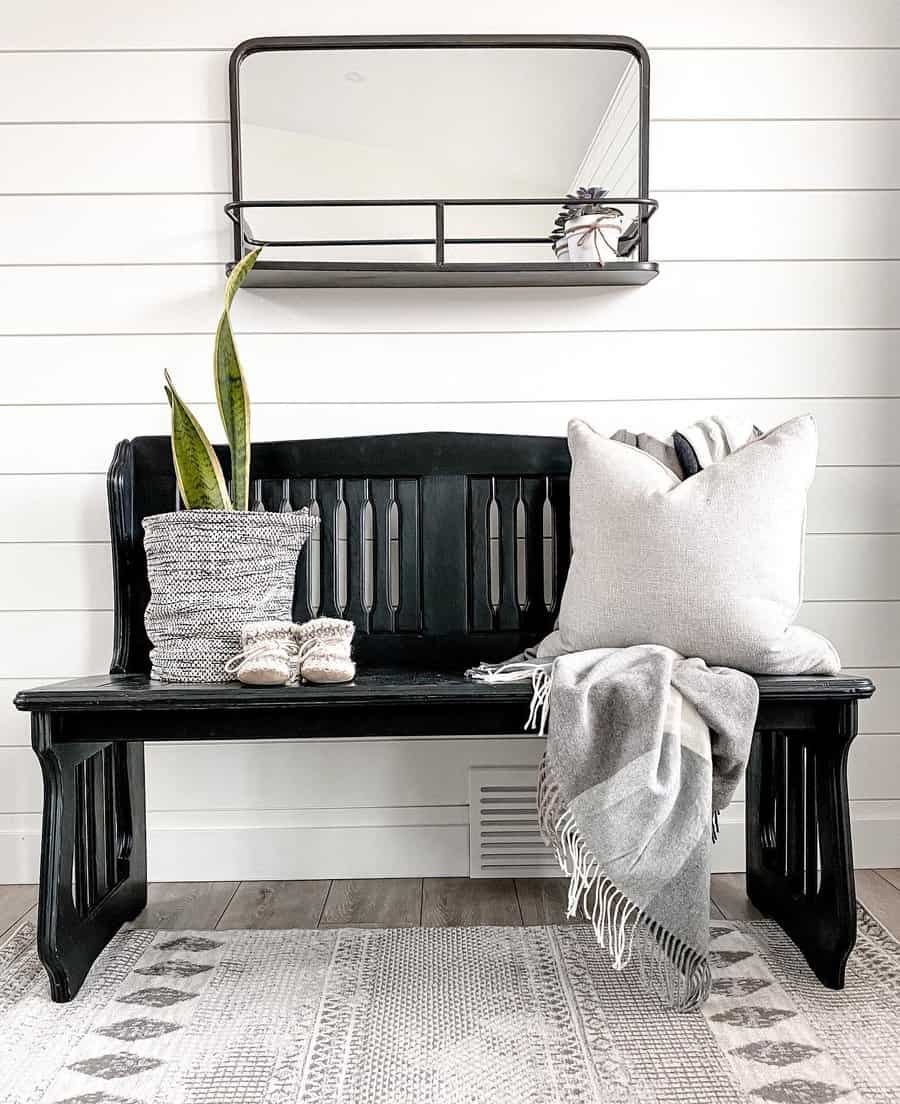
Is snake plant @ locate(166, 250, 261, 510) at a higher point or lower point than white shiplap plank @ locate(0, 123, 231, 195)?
lower

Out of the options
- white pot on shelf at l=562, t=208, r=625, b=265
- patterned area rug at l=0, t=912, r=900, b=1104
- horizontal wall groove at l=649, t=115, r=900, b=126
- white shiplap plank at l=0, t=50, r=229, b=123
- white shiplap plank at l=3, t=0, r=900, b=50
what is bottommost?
patterned area rug at l=0, t=912, r=900, b=1104

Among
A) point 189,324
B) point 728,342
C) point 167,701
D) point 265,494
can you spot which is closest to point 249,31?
point 189,324

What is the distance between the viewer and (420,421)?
223 cm

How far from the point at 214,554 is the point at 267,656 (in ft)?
0.72

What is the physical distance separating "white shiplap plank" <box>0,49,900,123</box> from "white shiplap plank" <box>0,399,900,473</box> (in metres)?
0.60

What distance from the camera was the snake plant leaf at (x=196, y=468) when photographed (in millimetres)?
1879

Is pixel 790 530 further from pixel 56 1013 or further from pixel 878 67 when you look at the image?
pixel 56 1013

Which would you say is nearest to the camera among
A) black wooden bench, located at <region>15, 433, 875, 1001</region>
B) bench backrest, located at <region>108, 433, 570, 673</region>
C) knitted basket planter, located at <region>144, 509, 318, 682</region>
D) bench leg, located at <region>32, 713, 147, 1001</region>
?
bench leg, located at <region>32, 713, 147, 1001</region>

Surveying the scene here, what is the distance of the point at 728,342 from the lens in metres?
2.24

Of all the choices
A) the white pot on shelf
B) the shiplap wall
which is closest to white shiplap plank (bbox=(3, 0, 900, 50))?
the shiplap wall

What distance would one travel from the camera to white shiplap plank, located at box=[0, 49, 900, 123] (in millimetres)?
2176

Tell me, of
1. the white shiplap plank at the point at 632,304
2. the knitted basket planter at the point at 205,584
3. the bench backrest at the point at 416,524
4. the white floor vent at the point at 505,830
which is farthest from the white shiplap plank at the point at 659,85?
the white floor vent at the point at 505,830

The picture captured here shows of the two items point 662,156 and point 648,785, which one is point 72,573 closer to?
point 648,785

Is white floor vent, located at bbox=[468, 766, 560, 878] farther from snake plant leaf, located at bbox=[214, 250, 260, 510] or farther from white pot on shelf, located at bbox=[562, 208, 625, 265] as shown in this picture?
white pot on shelf, located at bbox=[562, 208, 625, 265]
